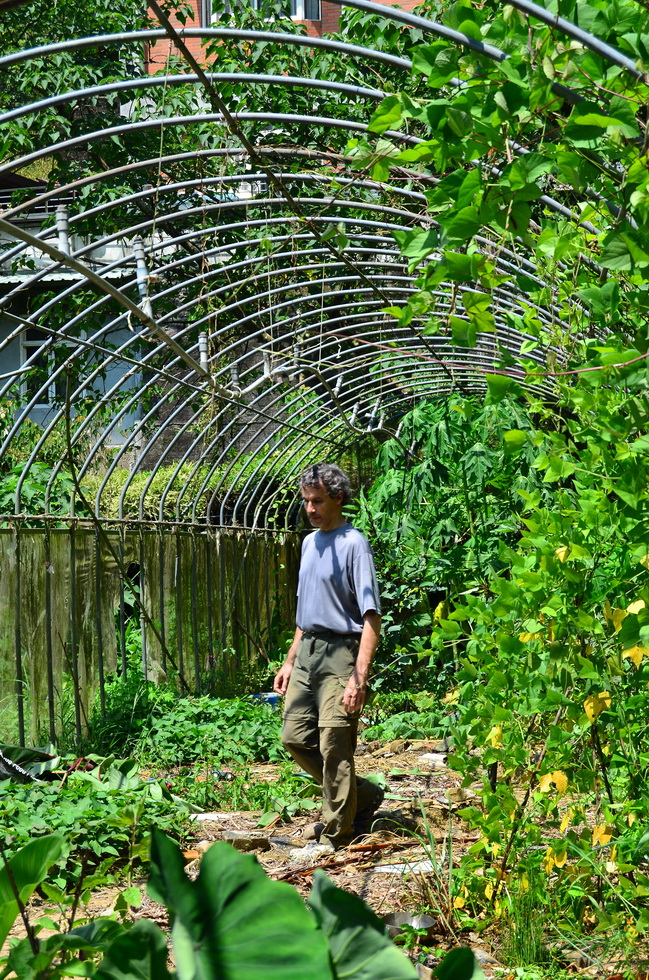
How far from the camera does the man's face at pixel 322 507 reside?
5.23 metres

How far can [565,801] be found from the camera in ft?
17.4

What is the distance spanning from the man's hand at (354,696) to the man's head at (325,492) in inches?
33.9

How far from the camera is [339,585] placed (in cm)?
517

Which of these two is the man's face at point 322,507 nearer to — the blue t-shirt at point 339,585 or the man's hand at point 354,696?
the blue t-shirt at point 339,585

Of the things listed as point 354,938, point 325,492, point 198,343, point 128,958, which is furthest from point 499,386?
point 198,343

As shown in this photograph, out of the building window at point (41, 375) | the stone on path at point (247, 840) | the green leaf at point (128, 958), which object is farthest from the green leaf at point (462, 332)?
the building window at point (41, 375)

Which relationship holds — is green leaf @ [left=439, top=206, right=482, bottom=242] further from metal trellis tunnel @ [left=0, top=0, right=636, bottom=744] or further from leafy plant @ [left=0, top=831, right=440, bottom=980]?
leafy plant @ [left=0, top=831, right=440, bottom=980]

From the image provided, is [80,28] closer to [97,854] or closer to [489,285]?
[97,854]

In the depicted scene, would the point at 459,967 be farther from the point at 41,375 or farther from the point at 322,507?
the point at 41,375

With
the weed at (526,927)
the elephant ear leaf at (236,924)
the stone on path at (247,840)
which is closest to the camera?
the elephant ear leaf at (236,924)

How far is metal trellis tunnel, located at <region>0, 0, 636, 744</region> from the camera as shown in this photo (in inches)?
193

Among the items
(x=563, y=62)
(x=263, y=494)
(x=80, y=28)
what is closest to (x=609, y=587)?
(x=563, y=62)

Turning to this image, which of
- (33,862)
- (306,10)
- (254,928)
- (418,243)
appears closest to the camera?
(254,928)

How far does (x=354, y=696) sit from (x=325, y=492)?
1073 millimetres
